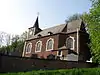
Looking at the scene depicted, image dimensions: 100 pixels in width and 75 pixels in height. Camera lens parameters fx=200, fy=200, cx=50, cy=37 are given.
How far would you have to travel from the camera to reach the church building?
41856 millimetres

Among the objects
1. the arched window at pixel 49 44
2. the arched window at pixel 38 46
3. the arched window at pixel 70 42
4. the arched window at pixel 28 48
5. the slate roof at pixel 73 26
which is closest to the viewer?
the arched window at pixel 70 42

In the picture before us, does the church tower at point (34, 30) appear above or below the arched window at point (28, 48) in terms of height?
above

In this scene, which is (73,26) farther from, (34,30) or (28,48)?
(34,30)

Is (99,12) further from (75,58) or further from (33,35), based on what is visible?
(33,35)

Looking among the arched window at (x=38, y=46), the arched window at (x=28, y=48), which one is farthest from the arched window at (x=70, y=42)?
the arched window at (x=28, y=48)

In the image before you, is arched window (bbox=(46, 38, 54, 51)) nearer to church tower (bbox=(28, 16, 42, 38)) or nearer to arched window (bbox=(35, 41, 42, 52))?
arched window (bbox=(35, 41, 42, 52))

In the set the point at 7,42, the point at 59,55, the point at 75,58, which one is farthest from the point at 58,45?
the point at 7,42

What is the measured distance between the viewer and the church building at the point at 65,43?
41856mm

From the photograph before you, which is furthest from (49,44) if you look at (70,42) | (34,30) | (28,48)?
(34,30)

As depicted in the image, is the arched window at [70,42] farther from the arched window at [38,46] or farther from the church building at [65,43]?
the arched window at [38,46]

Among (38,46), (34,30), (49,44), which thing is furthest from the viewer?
(34,30)

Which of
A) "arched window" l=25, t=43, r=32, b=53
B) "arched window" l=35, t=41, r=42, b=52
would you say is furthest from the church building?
"arched window" l=25, t=43, r=32, b=53

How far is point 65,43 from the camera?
149 feet

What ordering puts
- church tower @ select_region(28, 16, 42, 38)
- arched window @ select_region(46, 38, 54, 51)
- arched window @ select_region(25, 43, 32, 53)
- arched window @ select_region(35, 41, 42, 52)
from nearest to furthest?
arched window @ select_region(46, 38, 54, 51) → arched window @ select_region(35, 41, 42, 52) → arched window @ select_region(25, 43, 32, 53) → church tower @ select_region(28, 16, 42, 38)
